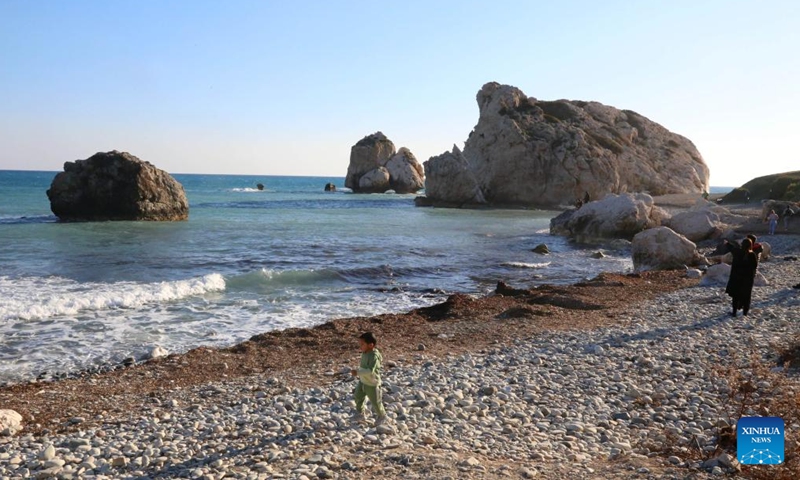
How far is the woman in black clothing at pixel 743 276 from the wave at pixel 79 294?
14.9 meters

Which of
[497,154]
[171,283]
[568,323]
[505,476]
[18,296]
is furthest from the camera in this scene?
[497,154]

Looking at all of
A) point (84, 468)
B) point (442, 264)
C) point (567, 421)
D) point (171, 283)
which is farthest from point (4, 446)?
point (442, 264)

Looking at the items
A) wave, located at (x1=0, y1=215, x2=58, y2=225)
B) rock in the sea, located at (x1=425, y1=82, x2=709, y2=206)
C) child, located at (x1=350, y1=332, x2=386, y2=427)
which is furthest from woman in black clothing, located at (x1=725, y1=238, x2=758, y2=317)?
rock in the sea, located at (x1=425, y1=82, x2=709, y2=206)

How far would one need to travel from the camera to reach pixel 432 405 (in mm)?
8609

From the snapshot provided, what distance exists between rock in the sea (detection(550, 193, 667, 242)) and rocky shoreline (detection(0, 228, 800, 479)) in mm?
21272

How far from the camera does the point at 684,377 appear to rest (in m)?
9.81

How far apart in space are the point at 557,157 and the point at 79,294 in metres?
63.3

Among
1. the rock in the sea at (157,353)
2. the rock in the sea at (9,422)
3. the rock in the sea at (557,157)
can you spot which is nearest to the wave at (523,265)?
the rock in the sea at (157,353)

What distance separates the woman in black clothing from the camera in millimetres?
13977

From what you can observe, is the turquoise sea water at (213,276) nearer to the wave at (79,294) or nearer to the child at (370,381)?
the wave at (79,294)

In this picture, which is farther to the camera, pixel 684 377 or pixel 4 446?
pixel 684 377

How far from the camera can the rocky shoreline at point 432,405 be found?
6793 millimetres

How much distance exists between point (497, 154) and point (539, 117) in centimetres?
955

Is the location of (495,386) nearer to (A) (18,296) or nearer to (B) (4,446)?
(B) (4,446)
